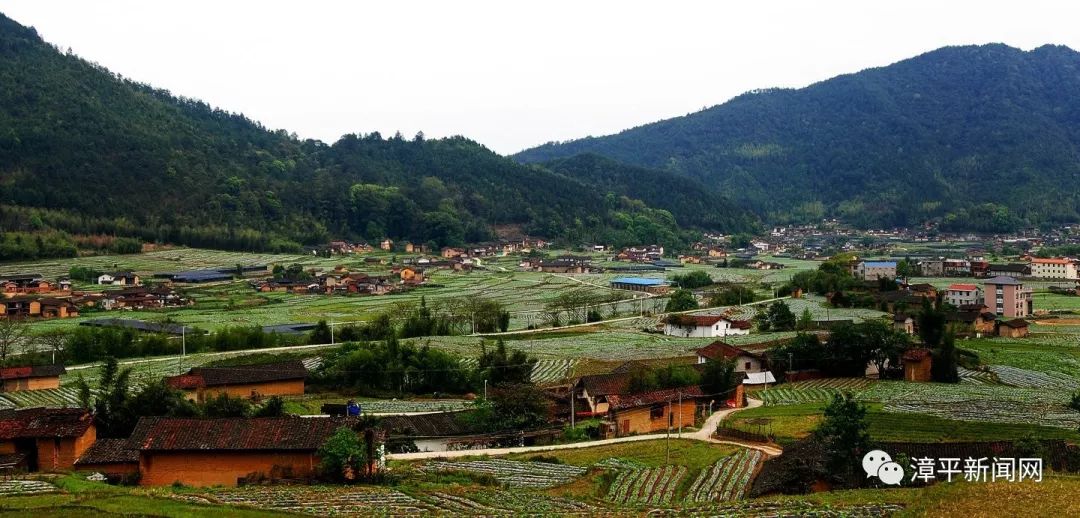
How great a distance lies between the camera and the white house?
4891cm

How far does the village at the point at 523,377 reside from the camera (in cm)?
1936

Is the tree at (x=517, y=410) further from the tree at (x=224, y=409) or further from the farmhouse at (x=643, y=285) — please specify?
the farmhouse at (x=643, y=285)

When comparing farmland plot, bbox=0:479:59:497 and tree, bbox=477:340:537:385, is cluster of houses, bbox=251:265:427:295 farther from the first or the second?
farmland plot, bbox=0:479:59:497

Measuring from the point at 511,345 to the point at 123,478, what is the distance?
26952 mm

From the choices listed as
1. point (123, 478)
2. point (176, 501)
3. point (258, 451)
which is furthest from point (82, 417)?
point (176, 501)

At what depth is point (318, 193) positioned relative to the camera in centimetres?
11512

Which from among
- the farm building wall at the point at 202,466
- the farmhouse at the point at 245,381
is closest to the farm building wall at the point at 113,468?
the farm building wall at the point at 202,466

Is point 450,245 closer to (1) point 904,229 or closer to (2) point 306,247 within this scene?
(2) point 306,247

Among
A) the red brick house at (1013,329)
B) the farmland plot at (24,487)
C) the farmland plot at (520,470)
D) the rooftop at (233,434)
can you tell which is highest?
the rooftop at (233,434)

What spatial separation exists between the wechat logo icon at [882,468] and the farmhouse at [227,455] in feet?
35.1

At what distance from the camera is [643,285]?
236 feet

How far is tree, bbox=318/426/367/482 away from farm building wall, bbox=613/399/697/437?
10.9 meters

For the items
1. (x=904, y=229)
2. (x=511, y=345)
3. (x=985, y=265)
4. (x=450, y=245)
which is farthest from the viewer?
(x=904, y=229)

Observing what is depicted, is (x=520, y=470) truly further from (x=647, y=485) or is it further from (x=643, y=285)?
(x=643, y=285)
